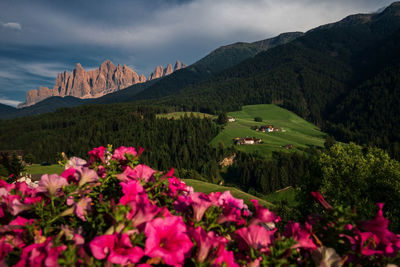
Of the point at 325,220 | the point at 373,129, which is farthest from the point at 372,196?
the point at 373,129

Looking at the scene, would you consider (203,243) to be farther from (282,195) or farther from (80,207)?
(282,195)

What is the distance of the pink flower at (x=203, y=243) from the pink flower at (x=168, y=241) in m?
Answer: 0.09

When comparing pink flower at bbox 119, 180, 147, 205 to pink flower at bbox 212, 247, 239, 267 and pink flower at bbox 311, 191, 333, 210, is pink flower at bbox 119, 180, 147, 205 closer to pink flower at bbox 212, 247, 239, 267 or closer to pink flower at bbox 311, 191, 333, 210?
pink flower at bbox 212, 247, 239, 267

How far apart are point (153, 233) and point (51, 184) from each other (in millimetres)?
1244

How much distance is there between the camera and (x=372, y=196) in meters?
23.0

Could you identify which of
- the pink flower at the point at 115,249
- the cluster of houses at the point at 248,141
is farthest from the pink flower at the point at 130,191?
the cluster of houses at the point at 248,141

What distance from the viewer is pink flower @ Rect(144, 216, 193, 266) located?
56.1 inches

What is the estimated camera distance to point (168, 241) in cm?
156

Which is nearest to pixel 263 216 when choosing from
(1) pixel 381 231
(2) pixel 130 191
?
(1) pixel 381 231

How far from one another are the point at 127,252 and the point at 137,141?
Result: 16219 centimetres

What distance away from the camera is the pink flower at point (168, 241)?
142cm

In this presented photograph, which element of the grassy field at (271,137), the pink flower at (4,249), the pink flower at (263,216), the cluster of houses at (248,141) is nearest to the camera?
the pink flower at (4,249)

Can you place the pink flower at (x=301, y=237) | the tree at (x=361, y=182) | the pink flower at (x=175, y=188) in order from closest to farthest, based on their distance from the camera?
the pink flower at (x=301, y=237) → the pink flower at (x=175, y=188) → the tree at (x=361, y=182)

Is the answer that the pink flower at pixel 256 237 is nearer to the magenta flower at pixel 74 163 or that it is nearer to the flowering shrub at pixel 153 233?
the flowering shrub at pixel 153 233
